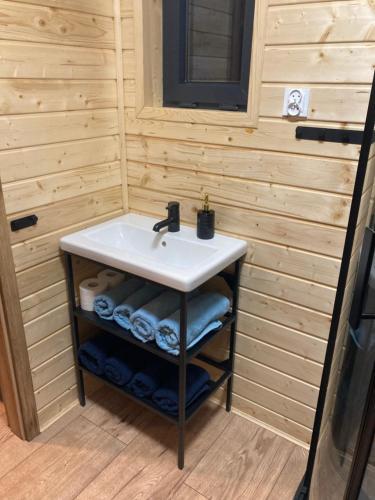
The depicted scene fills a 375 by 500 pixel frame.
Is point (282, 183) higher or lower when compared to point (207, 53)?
lower

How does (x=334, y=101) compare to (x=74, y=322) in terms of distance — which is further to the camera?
(x=74, y=322)

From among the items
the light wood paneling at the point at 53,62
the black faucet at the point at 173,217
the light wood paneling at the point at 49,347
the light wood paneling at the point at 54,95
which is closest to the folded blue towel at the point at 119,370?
the light wood paneling at the point at 49,347

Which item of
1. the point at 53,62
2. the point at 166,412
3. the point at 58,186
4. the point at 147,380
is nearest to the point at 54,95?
the point at 53,62

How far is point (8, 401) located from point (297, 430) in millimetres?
1278

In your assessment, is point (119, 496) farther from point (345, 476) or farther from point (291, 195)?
point (291, 195)

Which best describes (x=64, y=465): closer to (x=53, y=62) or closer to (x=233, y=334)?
(x=233, y=334)

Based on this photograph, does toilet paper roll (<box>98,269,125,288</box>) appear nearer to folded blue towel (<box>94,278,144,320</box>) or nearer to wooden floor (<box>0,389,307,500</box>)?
folded blue towel (<box>94,278,144,320</box>)

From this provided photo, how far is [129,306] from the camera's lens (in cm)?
174

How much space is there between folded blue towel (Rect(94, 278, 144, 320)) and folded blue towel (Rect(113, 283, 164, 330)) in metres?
0.04

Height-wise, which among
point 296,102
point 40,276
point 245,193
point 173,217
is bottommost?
point 40,276

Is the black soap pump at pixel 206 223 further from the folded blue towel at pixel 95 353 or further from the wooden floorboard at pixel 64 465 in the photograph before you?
the wooden floorboard at pixel 64 465

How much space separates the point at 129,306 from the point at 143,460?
2.18 ft

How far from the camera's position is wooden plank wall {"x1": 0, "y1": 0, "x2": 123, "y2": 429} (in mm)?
1491

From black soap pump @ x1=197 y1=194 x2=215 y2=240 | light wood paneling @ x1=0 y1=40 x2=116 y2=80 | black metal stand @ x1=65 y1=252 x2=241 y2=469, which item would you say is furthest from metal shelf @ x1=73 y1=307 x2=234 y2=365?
light wood paneling @ x1=0 y1=40 x2=116 y2=80
